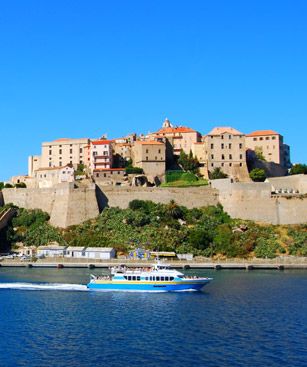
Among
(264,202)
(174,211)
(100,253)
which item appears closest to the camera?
(100,253)

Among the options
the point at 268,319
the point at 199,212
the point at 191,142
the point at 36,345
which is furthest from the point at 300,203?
the point at 36,345

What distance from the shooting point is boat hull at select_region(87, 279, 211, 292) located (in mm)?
36856

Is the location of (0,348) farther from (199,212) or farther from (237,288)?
(199,212)

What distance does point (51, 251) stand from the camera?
172ft

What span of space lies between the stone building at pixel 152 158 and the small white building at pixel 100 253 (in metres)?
15.1

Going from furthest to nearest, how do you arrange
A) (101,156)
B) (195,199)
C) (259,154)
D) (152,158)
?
(259,154) < (101,156) < (152,158) < (195,199)

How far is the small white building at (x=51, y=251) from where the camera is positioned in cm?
5194

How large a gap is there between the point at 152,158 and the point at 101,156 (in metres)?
6.20

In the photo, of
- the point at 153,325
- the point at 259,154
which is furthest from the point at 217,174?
the point at 153,325

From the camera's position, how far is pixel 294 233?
52.8 m

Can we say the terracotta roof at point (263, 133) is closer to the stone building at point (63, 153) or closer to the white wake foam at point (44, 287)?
the stone building at point (63, 153)

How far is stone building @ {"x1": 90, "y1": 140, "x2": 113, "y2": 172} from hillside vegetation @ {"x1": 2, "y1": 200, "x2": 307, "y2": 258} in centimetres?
1076

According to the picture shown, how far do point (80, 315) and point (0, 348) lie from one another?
6.73 m

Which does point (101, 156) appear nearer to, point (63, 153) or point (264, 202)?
point (63, 153)
